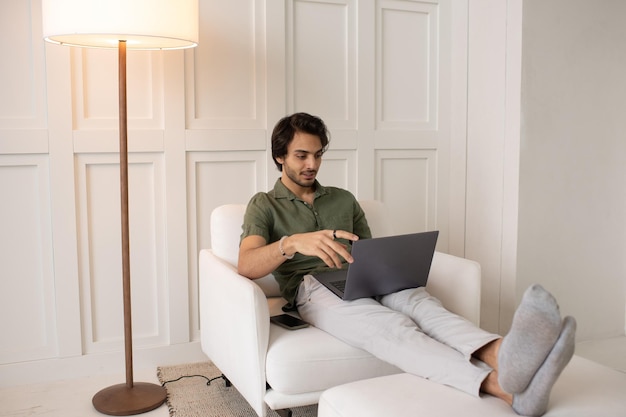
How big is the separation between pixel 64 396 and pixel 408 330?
147 centimetres

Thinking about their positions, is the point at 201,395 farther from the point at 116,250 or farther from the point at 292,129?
the point at 292,129

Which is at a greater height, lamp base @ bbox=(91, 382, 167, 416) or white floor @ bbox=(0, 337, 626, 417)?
lamp base @ bbox=(91, 382, 167, 416)

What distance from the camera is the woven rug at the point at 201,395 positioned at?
2590mm

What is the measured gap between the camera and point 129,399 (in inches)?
105

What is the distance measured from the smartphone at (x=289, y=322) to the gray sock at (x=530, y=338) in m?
0.82

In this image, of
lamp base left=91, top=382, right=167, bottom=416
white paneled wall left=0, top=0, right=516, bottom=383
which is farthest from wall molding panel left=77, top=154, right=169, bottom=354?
lamp base left=91, top=382, right=167, bottom=416

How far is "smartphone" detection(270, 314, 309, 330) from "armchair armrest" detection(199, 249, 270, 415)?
0.45 feet

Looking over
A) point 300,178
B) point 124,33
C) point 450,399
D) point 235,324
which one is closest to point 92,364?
point 235,324

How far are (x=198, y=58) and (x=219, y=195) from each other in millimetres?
597

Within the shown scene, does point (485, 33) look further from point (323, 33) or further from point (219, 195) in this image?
point (219, 195)

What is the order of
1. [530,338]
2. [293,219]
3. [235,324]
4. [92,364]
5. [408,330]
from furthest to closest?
[92,364] < [293,219] < [235,324] < [408,330] < [530,338]

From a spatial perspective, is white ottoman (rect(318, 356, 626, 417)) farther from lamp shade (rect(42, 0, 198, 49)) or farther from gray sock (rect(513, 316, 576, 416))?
lamp shade (rect(42, 0, 198, 49))

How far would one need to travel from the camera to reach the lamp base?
103 inches

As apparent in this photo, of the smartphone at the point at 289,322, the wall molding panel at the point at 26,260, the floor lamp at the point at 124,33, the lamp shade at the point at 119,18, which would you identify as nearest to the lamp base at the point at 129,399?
the floor lamp at the point at 124,33
